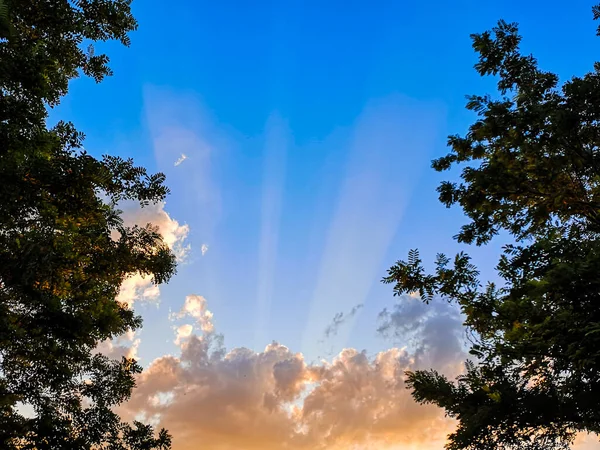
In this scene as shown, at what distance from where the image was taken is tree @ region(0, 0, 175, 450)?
294 inches

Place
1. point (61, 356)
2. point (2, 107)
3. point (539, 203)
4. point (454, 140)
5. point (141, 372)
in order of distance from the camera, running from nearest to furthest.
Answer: point (2, 107)
point (539, 203)
point (61, 356)
point (454, 140)
point (141, 372)

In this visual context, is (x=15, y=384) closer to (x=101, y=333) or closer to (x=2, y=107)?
(x=101, y=333)

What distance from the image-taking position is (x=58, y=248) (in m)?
7.49

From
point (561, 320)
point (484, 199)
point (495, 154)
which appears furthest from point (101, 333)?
point (495, 154)

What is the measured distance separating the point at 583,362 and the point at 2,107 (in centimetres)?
1097

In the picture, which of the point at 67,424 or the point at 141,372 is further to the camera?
the point at 141,372

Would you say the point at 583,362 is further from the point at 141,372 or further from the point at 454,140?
the point at 141,372

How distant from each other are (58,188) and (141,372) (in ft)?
23.8

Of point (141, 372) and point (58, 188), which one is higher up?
point (58, 188)

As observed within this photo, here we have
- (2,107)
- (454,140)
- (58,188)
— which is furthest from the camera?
(454,140)

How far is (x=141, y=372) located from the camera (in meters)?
12.6

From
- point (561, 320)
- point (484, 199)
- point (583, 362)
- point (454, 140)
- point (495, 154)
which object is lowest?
point (583, 362)

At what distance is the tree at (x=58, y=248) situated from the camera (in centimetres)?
747

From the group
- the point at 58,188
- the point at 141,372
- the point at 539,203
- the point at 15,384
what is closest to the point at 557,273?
the point at 539,203
